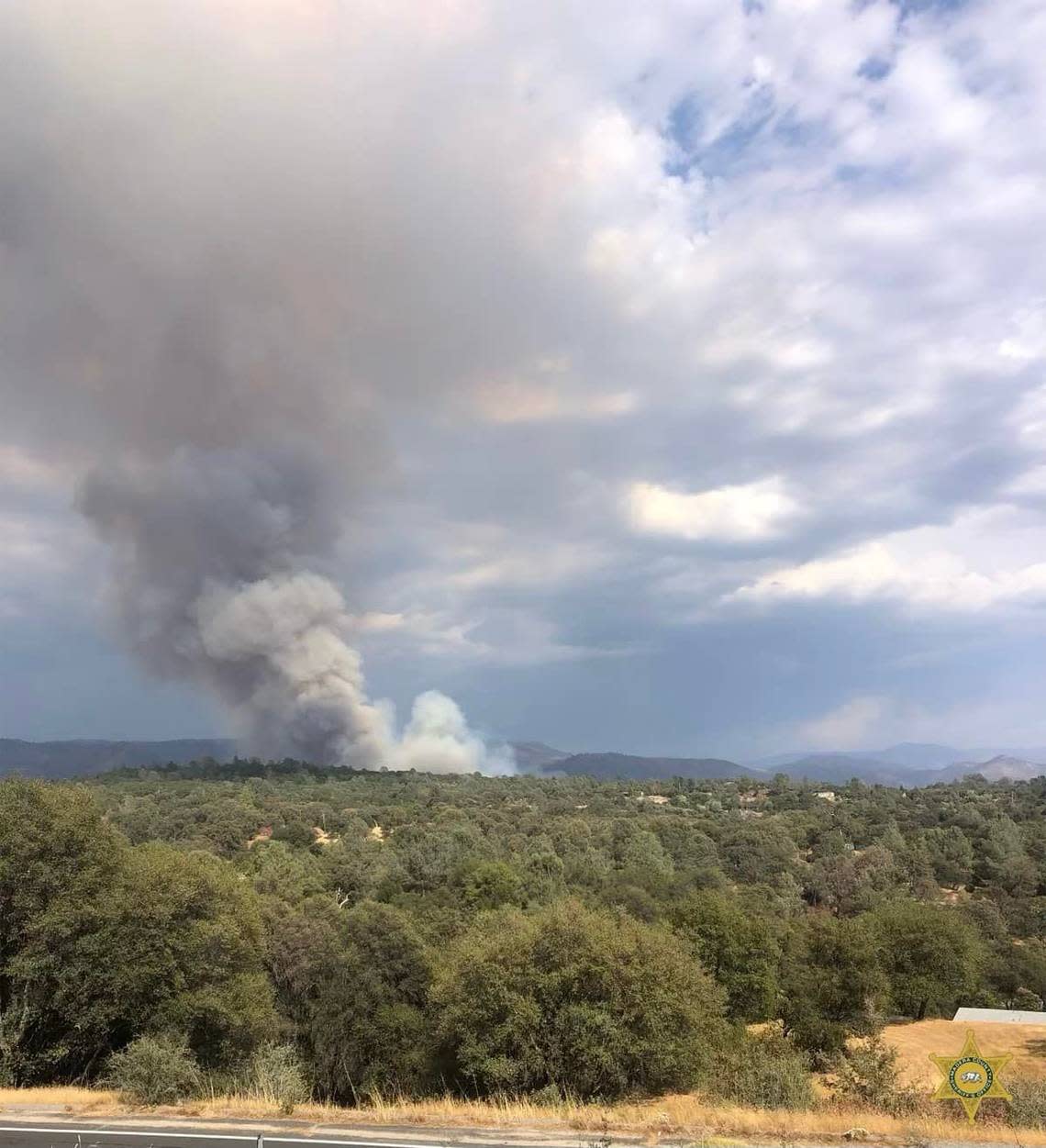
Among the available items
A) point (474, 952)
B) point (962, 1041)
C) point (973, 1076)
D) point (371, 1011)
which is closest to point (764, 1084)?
point (973, 1076)

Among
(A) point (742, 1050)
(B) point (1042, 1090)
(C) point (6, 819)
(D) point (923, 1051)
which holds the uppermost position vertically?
(C) point (6, 819)

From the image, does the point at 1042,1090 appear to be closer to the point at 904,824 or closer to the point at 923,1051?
the point at 923,1051

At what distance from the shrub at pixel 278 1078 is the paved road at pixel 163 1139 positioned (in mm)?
1407

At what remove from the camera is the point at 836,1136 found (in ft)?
32.0

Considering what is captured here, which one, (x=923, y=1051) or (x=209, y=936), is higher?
(x=209, y=936)

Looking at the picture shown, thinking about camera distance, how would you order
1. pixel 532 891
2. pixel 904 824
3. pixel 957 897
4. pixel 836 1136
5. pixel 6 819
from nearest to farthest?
pixel 836 1136 → pixel 6 819 → pixel 532 891 → pixel 957 897 → pixel 904 824

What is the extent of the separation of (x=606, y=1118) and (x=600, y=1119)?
98 millimetres

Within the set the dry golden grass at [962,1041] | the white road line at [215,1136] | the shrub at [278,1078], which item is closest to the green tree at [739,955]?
the dry golden grass at [962,1041]

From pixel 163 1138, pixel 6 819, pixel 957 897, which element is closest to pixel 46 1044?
pixel 6 819

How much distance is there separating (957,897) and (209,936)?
51075mm

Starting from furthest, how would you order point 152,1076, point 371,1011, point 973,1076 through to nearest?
point 371,1011
point 152,1076
point 973,1076

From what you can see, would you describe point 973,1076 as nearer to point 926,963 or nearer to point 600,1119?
point 600,1119

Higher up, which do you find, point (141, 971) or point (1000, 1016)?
point (141, 971)

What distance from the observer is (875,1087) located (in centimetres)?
1375
